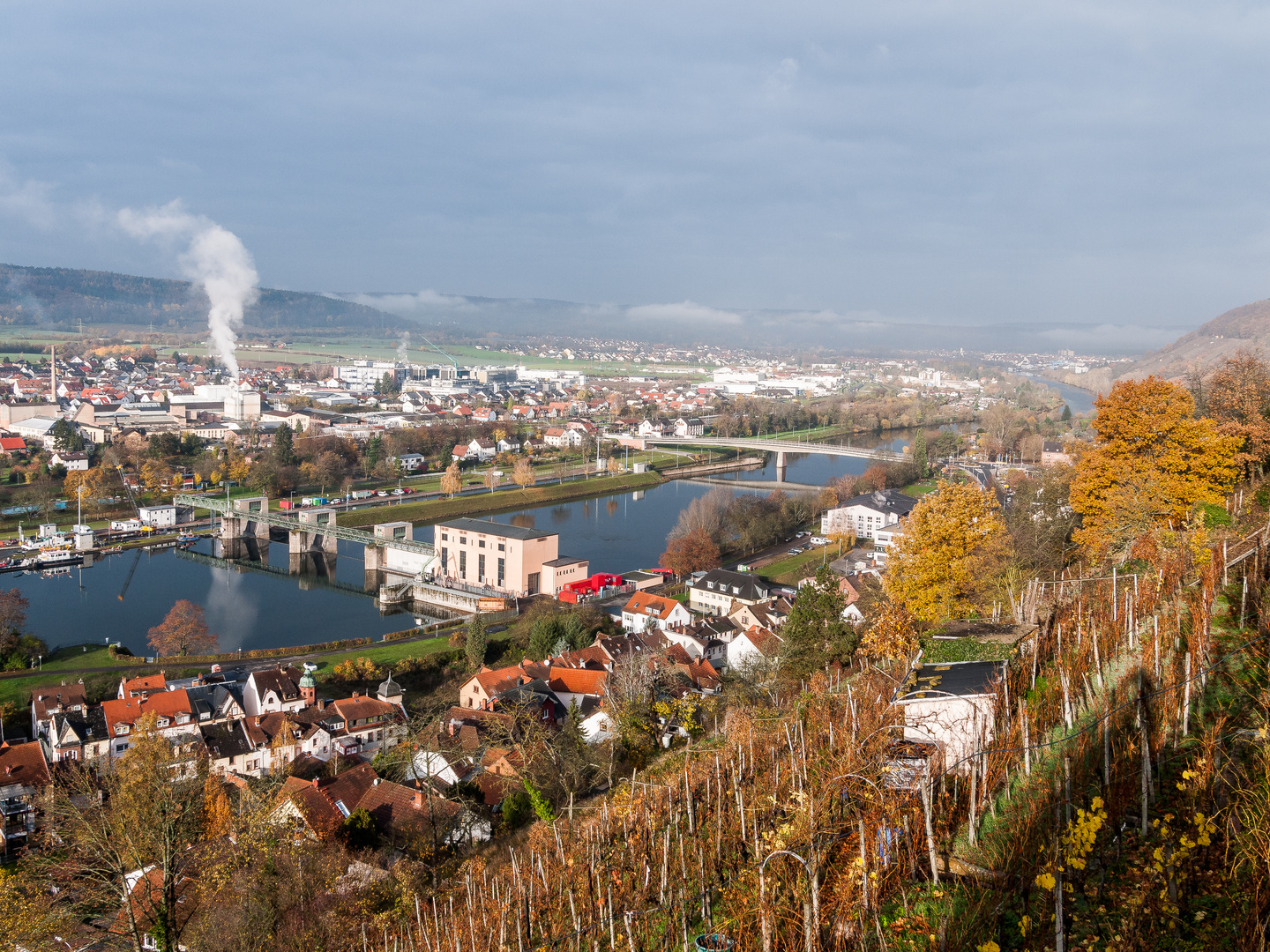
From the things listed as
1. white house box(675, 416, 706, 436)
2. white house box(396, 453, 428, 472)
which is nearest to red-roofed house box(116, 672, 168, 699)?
white house box(396, 453, 428, 472)

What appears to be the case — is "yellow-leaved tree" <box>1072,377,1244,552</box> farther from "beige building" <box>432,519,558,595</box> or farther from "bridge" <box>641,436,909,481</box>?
"bridge" <box>641,436,909,481</box>

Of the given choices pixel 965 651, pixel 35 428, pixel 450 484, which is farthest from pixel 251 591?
pixel 35 428

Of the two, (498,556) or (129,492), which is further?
(129,492)

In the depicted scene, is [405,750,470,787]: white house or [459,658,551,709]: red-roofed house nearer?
[405,750,470,787]: white house

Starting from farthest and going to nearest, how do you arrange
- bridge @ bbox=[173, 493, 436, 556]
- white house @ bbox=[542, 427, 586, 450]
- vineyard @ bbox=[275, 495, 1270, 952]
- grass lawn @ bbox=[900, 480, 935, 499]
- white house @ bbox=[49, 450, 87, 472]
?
white house @ bbox=[542, 427, 586, 450], white house @ bbox=[49, 450, 87, 472], grass lawn @ bbox=[900, 480, 935, 499], bridge @ bbox=[173, 493, 436, 556], vineyard @ bbox=[275, 495, 1270, 952]

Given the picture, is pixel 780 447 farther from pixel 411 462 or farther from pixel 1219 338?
pixel 1219 338

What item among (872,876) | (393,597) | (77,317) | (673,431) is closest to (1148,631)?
(872,876)
